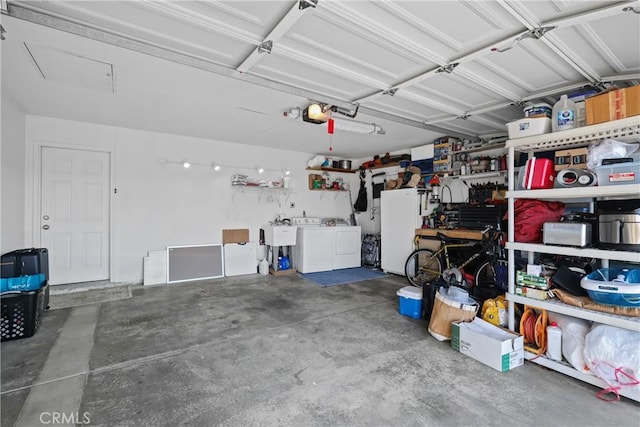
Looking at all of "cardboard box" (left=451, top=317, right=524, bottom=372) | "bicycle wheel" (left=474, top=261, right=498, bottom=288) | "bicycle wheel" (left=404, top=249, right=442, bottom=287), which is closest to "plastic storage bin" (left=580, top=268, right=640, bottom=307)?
"cardboard box" (left=451, top=317, right=524, bottom=372)

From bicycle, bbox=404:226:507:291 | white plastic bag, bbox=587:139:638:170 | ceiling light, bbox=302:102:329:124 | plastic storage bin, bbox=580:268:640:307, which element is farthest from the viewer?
bicycle, bbox=404:226:507:291

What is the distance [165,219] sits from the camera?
→ 201 inches

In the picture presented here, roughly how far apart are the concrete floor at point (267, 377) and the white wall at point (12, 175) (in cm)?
115

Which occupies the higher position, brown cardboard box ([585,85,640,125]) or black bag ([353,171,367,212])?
brown cardboard box ([585,85,640,125])

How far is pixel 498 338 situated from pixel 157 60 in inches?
147

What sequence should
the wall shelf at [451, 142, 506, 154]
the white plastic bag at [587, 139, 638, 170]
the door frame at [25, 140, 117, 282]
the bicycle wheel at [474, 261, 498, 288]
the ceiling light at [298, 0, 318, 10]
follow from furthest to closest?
1. the wall shelf at [451, 142, 506, 154]
2. the door frame at [25, 140, 117, 282]
3. the bicycle wheel at [474, 261, 498, 288]
4. the white plastic bag at [587, 139, 638, 170]
5. the ceiling light at [298, 0, 318, 10]

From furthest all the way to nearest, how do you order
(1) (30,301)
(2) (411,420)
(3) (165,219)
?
(3) (165,219) → (1) (30,301) → (2) (411,420)

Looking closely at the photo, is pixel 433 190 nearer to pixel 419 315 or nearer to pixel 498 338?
pixel 419 315

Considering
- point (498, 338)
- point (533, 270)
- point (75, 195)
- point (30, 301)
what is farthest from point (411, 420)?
point (75, 195)

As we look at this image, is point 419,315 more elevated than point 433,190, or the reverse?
point 433,190

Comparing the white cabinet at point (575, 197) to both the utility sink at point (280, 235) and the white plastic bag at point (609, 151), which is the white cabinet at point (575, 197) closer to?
the white plastic bag at point (609, 151)

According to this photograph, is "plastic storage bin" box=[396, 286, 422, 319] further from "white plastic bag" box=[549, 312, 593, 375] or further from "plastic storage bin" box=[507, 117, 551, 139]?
"plastic storage bin" box=[507, 117, 551, 139]

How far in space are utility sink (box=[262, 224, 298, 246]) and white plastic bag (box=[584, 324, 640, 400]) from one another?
14.6ft

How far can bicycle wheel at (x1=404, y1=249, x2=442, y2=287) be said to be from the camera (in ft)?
15.9
